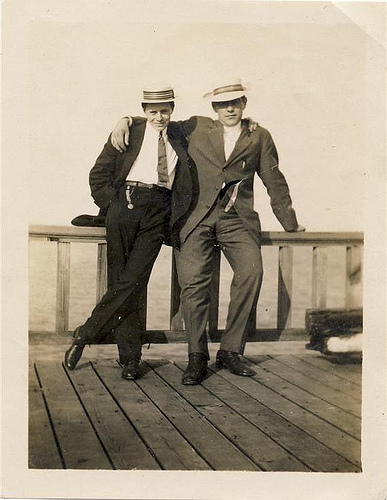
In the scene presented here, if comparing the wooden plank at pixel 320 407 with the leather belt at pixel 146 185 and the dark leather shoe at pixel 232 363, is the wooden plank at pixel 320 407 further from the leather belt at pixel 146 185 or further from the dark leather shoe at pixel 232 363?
the leather belt at pixel 146 185

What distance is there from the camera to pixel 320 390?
3568 millimetres

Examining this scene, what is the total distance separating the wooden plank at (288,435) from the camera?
3.40 meters

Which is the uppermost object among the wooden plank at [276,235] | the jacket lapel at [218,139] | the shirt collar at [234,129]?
the shirt collar at [234,129]

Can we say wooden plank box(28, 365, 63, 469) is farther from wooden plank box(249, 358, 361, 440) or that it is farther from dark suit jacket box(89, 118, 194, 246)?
wooden plank box(249, 358, 361, 440)

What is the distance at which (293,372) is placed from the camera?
3631 millimetres

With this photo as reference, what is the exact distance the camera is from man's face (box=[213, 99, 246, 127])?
11.4ft

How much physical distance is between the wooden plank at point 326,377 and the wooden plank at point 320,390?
0.02 m

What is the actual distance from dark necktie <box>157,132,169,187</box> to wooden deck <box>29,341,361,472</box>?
797 millimetres

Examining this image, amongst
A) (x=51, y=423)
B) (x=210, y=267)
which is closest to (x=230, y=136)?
(x=210, y=267)

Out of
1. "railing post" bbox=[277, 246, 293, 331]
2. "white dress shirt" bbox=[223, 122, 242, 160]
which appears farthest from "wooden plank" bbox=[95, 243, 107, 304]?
"railing post" bbox=[277, 246, 293, 331]

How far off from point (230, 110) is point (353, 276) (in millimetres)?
969

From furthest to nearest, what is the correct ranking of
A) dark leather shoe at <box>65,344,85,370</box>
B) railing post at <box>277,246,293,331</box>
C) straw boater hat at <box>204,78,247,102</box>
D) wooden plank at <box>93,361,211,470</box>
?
railing post at <box>277,246,293,331</box>, dark leather shoe at <box>65,344,85,370</box>, straw boater hat at <box>204,78,247,102</box>, wooden plank at <box>93,361,211,470</box>

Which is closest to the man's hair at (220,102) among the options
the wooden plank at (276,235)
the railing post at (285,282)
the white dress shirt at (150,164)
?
the white dress shirt at (150,164)

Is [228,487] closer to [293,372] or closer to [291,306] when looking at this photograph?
[293,372]
